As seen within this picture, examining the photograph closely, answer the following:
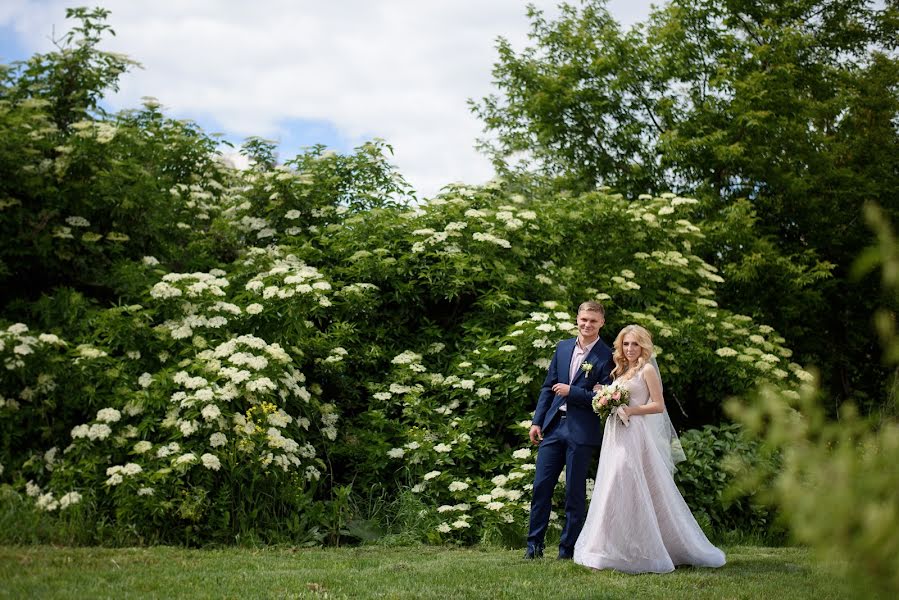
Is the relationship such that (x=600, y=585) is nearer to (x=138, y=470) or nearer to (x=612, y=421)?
(x=612, y=421)

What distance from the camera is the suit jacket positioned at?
684cm

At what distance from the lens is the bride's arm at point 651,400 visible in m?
6.45

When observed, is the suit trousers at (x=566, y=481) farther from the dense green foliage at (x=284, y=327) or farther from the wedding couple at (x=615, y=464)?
the dense green foliage at (x=284, y=327)

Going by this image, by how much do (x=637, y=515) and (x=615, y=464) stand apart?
38cm

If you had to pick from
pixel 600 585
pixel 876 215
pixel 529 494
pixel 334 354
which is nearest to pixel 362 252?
pixel 334 354

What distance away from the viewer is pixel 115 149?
943 cm

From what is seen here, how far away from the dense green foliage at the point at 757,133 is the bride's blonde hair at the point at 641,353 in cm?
689

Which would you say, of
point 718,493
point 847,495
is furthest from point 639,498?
point 847,495

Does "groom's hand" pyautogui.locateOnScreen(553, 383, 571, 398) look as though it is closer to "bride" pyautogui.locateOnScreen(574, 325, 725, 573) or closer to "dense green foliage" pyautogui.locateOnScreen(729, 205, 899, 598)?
"bride" pyautogui.locateOnScreen(574, 325, 725, 573)

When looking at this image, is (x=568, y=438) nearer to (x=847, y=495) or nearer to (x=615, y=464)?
(x=615, y=464)

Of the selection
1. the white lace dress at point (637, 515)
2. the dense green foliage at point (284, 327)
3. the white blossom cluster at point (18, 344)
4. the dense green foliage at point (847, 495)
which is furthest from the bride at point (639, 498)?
the white blossom cluster at point (18, 344)

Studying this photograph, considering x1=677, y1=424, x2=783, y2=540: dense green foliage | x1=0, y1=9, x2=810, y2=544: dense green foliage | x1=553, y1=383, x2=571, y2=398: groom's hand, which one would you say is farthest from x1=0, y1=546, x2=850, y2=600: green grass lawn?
x1=677, y1=424, x2=783, y2=540: dense green foliage

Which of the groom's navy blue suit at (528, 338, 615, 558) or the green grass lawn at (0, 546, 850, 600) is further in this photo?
the groom's navy blue suit at (528, 338, 615, 558)

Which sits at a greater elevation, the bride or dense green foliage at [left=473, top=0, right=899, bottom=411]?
dense green foliage at [left=473, top=0, right=899, bottom=411]
